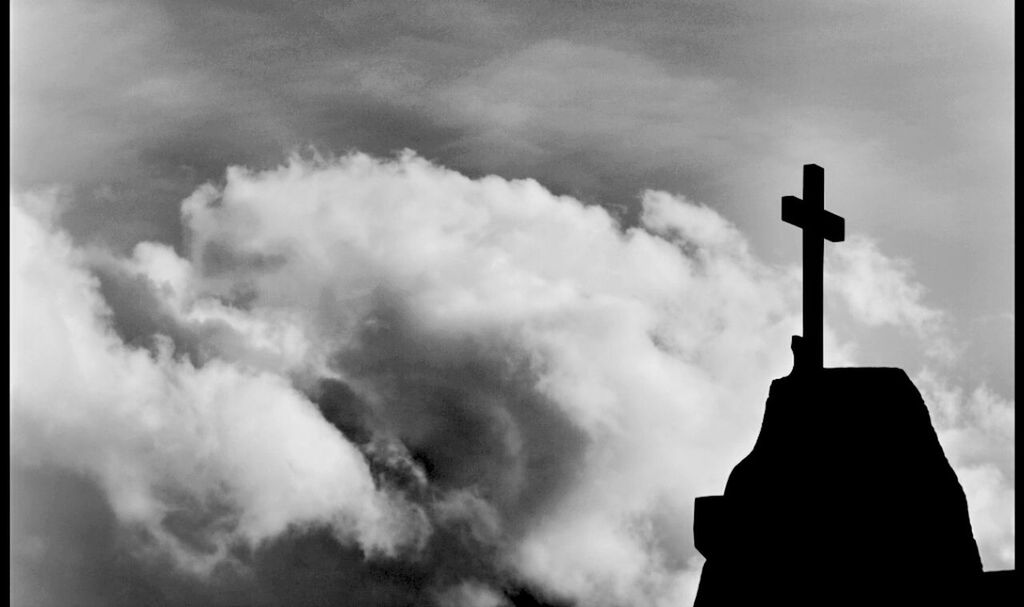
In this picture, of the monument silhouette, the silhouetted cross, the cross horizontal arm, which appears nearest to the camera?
the monument silhouette

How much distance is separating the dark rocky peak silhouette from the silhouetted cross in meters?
0.25

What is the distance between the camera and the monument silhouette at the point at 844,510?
10125mm

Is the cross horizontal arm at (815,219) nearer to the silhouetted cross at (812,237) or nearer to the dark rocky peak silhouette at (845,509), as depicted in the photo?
the silhouetted cross at (812,237)

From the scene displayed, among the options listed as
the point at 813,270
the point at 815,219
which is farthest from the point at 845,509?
the point at 815,219

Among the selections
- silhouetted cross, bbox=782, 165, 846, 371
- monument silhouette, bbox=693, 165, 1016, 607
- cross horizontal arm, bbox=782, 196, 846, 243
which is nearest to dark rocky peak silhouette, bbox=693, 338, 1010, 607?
monument silhouette, bbox=693, 165, 1016, 607

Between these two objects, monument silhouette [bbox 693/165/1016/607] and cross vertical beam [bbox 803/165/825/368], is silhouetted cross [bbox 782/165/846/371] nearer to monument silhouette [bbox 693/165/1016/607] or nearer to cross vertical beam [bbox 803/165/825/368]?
cross vertical beam [bbox 803/165/825/368]

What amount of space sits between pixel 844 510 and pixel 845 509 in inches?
0.5

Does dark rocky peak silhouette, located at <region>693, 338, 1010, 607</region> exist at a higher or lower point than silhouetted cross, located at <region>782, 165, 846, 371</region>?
lower

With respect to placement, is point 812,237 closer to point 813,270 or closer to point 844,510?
point 813,270

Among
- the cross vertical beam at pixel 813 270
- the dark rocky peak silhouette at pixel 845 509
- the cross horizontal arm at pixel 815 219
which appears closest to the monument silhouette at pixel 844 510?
the dark rocky peak silhouette at pixel 845 509

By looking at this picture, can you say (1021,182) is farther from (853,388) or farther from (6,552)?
(6,552)

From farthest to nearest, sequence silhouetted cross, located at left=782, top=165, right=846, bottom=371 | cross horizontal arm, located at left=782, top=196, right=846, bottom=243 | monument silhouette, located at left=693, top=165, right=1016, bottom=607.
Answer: cross horizontal arm, located at left=782, top=196, right=846, bottom=243 → silhouetted cross, located at left=782, top=165, right=846, bottom=371 → monument silhouette, located at left=693, top=165, right=1016, bottom=607

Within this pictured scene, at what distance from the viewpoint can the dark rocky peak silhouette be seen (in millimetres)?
10125

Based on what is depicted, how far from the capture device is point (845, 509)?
403 inches
